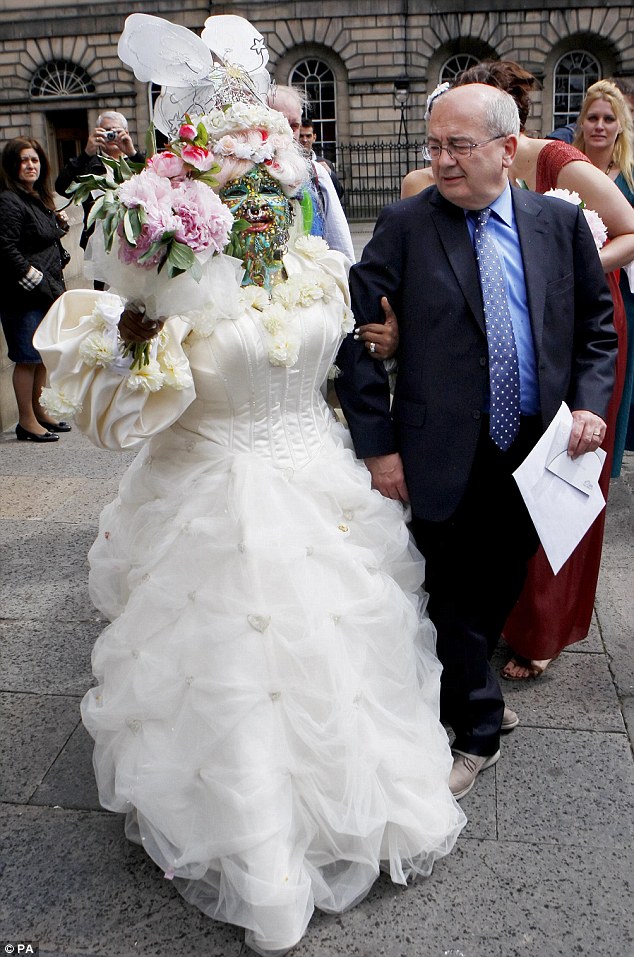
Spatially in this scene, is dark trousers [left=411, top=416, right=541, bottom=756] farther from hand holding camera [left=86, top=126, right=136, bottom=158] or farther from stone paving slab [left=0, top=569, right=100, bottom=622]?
hand holding camera [left=86, top=126, right=136, bottom=158]

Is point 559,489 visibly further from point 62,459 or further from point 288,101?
point 62,459

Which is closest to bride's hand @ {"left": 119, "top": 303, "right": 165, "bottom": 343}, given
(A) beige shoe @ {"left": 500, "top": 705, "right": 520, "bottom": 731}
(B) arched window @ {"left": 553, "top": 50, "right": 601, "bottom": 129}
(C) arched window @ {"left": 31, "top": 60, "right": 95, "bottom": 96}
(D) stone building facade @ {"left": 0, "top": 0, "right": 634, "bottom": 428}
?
(A) beige shoe @ {"left": 500, "top": 705, "right": 520, "bottom": 731}

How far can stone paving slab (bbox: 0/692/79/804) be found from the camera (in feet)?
10.5

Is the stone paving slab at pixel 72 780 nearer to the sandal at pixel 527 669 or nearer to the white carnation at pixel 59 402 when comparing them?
the white carnation at pixel 59 402

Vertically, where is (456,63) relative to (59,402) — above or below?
above

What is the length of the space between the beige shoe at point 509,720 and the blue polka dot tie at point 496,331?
1145 mm

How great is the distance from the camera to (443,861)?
2.79 m

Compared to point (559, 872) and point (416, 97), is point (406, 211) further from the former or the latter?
point (416, 97)

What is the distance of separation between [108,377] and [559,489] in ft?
4.69

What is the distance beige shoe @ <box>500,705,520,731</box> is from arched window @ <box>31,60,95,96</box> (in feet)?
103

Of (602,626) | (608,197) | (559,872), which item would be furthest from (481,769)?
(608,197)

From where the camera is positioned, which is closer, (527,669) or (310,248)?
(310,248)

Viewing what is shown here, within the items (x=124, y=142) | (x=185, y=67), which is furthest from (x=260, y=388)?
(x=124, y=142)

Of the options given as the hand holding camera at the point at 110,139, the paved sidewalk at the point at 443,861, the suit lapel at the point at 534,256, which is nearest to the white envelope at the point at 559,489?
the suit lapel at the point at 534,256
